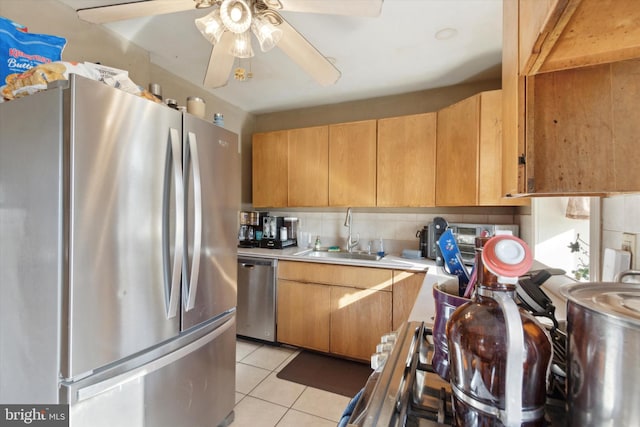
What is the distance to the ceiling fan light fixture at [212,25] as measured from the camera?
1207 millimetres

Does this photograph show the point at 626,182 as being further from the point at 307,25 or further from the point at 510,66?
the point at 307,25

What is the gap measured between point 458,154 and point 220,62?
1914 millimetres

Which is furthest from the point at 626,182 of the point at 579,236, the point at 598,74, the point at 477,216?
the point at 477,216

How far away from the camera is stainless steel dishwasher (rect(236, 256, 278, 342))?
2.65 metres

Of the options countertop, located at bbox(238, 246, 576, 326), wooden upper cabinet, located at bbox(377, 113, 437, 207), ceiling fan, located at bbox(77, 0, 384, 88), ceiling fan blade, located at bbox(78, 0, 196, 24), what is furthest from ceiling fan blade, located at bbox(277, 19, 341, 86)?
countertop, located at bbox(238, 246, 576, 326)

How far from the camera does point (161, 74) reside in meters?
2.31

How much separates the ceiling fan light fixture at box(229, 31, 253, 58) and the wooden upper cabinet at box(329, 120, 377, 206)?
1483mm

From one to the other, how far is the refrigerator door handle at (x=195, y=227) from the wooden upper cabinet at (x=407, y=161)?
1.77 meters

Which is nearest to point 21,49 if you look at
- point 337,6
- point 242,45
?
point 242,45

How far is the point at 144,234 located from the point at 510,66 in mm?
1507

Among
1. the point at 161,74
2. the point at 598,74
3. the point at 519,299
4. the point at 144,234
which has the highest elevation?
the point at 161,74

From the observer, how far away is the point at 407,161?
2.55 meters

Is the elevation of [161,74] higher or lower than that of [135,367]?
higher

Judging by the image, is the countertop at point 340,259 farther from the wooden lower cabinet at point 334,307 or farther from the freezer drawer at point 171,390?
the freezer drawer at point 171,390
